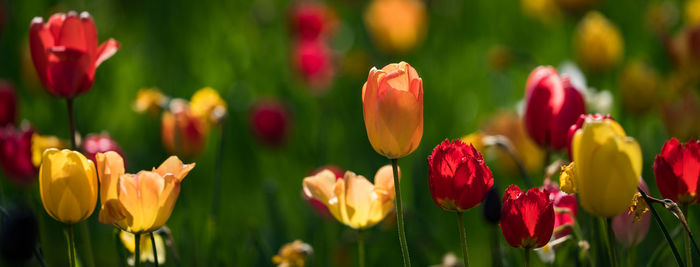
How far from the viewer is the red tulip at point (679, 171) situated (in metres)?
1.05

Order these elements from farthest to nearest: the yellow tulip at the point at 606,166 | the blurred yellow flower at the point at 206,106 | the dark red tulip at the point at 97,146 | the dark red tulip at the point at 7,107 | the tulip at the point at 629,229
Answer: the dark red tulip at the point at 7,107, the blurred yellow flower at the point at 206,106, the dark red tulip at the point at 97,146, the tulip at the point at 629,229, the yellow tulip at the point at 606,166

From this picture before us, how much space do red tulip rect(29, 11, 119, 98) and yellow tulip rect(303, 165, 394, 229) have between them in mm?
454

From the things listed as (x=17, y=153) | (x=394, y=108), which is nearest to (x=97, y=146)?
(x=17, y=153)

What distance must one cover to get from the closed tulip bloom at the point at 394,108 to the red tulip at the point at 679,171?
1.10 ft

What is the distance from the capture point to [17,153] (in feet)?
5.35

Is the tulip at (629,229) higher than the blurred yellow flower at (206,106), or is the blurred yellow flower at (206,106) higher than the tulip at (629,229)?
the blurred yellow flower at (206,106)

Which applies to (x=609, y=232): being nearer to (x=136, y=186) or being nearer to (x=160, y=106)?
(x=136, y=186)

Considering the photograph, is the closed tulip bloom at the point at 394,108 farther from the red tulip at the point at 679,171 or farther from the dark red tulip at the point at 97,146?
the dark red tulip at the point at 97,146

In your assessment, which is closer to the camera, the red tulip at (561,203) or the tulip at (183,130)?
the red tulip at (561,203)

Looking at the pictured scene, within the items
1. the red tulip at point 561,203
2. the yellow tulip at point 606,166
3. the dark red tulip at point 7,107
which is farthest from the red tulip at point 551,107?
the dark red tulip at point 7,107

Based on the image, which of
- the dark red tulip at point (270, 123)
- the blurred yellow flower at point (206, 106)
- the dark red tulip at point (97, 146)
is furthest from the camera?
the dark red tulip at point (270, 123)

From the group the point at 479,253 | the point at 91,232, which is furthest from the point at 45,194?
the point at 479,253

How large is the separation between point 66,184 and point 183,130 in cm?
67

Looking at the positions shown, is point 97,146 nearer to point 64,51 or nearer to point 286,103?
point 64,51
